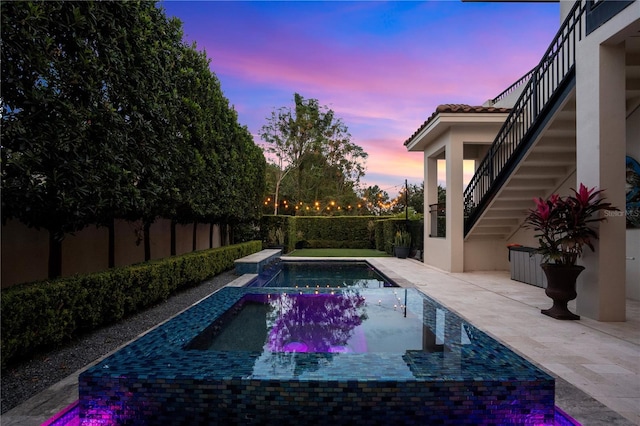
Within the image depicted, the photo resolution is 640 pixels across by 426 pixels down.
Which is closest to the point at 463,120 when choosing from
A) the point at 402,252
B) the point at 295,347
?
the point at 402,252

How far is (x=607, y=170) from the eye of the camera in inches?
204

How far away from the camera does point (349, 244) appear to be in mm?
20938

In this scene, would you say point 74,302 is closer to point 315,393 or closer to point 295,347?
point 295,347

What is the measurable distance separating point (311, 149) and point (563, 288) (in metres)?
24.1

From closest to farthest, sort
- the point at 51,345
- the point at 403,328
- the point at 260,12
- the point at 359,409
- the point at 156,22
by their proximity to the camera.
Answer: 1. the point at 359,409
2. the point at 51,345
3. the point at 403,328
4. the point at 156,22
5. the point at 260,12

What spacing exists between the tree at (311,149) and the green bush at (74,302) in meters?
18.3

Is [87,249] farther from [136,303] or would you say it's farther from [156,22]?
[156,22]

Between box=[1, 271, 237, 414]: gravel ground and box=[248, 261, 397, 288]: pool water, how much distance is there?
136 inches

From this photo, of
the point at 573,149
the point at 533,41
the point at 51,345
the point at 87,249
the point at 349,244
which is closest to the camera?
the point at 51,345

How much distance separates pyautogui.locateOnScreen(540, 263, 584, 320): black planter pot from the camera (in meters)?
5.19

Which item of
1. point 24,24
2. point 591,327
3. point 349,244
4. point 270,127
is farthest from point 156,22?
point 270,127

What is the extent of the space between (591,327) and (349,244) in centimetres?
1623

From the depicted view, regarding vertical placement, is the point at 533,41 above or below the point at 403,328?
above

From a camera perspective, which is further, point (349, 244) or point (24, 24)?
point (349, 244)
